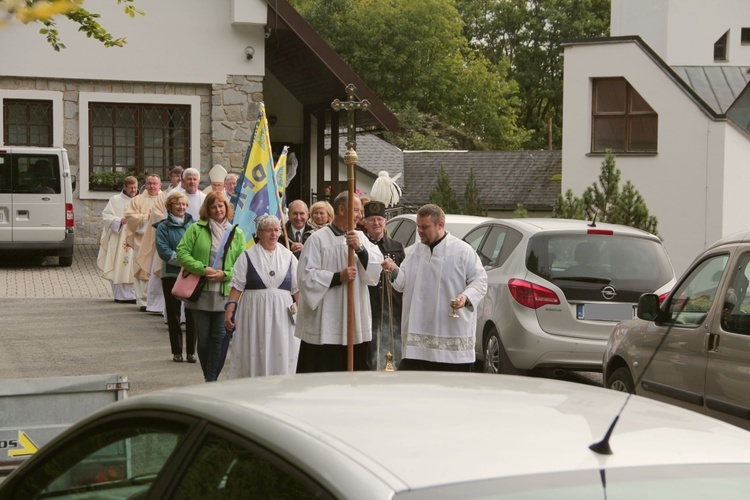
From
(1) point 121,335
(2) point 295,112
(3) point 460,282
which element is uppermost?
(2) point 295,112

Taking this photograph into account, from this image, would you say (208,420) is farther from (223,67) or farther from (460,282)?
(223,67)

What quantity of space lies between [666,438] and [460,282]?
5985mm

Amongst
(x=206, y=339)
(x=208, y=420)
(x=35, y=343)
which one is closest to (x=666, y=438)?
(x=208, y=420)

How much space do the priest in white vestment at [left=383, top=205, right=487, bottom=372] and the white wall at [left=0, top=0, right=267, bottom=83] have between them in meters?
15.5

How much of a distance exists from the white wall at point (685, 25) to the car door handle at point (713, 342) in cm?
4367

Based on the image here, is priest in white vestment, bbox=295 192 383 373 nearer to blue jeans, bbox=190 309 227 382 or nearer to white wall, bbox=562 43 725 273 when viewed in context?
blue jeans, bbox=190 309 227 382

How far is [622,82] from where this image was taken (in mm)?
33812

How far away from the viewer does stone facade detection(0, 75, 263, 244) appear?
2352cm

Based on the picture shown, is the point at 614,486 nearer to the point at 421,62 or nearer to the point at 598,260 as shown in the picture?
the point at 598,260

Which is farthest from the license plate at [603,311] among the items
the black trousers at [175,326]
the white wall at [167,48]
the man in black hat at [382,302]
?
the white wall at [167,48]

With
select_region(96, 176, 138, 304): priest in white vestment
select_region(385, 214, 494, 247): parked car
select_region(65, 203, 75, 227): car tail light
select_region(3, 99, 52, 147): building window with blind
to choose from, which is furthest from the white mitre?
select_region(3, 99, 52, 147): building window with blind

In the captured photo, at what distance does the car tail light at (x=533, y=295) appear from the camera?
427 inches

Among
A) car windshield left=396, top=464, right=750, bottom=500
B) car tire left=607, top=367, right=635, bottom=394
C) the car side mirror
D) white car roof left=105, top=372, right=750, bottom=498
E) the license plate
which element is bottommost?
car tire left=607, top=367, right=635, bottom=394

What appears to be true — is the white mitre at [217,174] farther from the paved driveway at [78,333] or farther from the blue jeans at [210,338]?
the blue jeans at [210,338]
